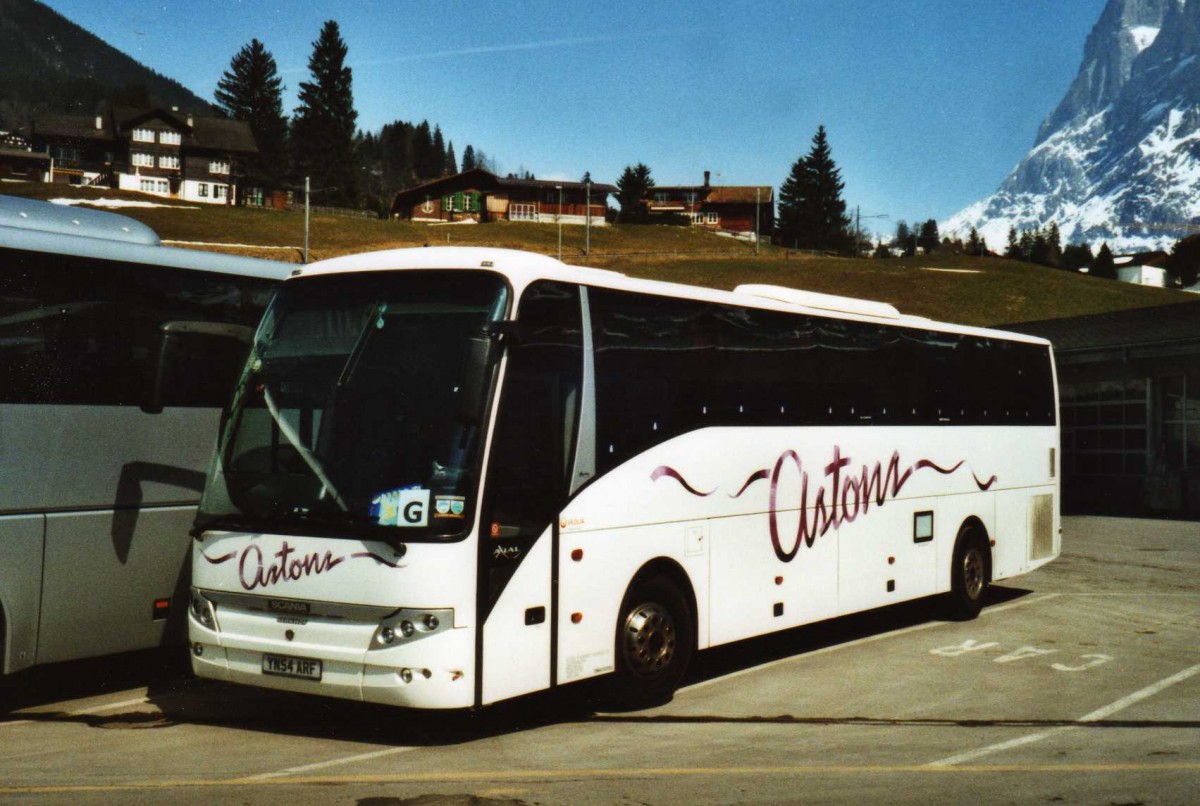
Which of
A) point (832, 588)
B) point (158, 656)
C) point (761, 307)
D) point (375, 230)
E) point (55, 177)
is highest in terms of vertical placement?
point (55, 177)

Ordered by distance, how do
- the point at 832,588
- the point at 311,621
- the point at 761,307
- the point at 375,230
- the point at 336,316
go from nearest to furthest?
the point at 311,621
the point at 336,316
the point at 761,307
the point at 832,588
the point at 375,230

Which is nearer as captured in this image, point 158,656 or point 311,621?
point 311,621

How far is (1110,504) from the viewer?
39.1 meters

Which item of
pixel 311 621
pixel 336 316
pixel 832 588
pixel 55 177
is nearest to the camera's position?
pixel 311 621

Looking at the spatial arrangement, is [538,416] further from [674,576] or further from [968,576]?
[968,576]

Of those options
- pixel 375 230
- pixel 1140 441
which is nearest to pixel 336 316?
pixel 1140 441

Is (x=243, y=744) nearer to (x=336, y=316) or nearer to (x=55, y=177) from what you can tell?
(x=336, y=316)

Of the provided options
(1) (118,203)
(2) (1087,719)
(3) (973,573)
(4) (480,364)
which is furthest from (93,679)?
(1) (118,203)

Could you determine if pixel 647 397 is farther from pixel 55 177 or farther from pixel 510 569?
pixel 55 177

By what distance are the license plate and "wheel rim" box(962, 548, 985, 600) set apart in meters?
9.12

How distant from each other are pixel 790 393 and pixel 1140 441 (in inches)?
1190

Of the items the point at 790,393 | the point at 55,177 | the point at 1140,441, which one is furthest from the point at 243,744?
the point at 55,177

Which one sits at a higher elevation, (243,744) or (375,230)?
(375,230)

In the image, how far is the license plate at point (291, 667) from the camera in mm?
8188
